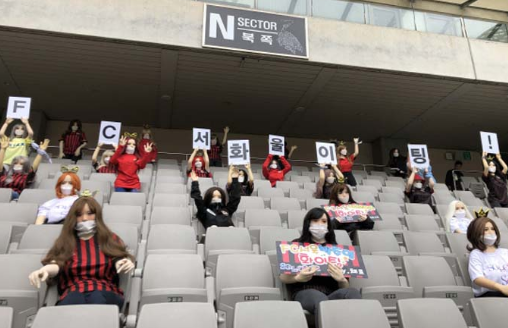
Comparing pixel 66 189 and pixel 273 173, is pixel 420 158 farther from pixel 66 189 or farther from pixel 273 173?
pixel 66 189

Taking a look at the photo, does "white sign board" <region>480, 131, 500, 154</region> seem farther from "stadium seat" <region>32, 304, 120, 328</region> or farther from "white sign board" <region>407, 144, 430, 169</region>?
"stadium seat" <region>32, 304, 120, 328</region>

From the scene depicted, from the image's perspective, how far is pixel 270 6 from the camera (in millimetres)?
7027

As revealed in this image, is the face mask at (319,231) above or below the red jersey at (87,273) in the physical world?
above

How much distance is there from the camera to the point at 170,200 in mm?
4996

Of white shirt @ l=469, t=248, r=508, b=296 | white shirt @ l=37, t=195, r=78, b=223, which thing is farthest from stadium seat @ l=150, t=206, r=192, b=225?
white shirt @ l=469, t=248, r=508, b=296

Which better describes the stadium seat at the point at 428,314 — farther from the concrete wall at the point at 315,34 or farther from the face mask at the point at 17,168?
the concrete wall at the point at 315,34

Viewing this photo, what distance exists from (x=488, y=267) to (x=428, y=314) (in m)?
1.20

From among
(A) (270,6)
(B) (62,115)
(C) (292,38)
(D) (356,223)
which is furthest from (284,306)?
(B) (62,115)

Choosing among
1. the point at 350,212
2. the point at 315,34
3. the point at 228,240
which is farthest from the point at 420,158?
the point at 228,240

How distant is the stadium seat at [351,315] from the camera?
2.22 meters

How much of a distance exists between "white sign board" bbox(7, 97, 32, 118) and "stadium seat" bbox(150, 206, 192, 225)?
2.66 metres

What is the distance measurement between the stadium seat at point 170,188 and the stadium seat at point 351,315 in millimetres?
3715

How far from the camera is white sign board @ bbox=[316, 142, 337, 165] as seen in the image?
243 inches

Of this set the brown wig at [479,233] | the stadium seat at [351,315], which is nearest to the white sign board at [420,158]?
the brown wig at [479,233]
